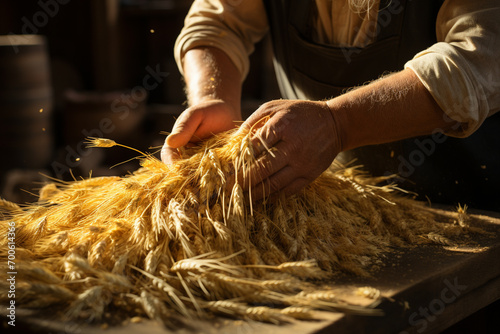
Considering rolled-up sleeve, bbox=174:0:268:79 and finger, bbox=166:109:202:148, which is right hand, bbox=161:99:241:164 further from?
rolled-up sleeve, bbox=174:0:268:79

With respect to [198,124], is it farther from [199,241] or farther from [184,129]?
[199,241]

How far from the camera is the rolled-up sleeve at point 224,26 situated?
5.79ft

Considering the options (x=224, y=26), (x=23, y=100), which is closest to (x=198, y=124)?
(x=224, y=26)

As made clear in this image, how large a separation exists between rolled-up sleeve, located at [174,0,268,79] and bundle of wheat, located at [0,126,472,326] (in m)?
0.62

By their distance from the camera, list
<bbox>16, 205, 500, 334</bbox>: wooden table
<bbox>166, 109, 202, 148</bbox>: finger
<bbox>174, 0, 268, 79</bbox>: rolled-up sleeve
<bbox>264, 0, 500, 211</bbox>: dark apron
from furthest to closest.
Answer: <bbox>174, 0, 268, 79</bbox>: rolled-up sleeve < <bbox>264, 0, 500, 211</bbox>: dark apron < <bbox>166, 109, 202, 148</bbox>: finger < <bbox>16, 205, 500, 334</bbox>: wooden table

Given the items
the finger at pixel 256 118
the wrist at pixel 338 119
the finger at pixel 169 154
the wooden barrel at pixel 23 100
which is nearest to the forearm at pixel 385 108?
the wrist at pixel 338 119

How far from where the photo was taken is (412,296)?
3.05ft

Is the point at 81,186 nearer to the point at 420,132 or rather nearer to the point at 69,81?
the point at 420,132

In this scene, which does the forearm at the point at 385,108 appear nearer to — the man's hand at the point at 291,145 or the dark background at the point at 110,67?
the man's hand at the point at 291,145

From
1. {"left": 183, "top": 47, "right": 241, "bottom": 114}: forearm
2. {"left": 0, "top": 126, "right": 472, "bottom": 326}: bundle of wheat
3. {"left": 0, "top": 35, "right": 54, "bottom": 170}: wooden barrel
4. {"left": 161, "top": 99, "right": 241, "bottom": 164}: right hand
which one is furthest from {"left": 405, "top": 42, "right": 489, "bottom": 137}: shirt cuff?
{"left": 0, "top": 35, "right": 54, "bottom": 170}: wooden barrel

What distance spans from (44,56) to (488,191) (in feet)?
9.98

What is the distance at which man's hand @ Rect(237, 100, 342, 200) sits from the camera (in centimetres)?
111

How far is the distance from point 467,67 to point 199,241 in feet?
2.51

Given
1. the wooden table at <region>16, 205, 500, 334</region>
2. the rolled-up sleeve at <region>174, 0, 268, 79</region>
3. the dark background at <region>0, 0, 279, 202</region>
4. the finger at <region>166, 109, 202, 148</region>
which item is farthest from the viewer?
the dark background at <region>0, 0, 279, 202</region>
